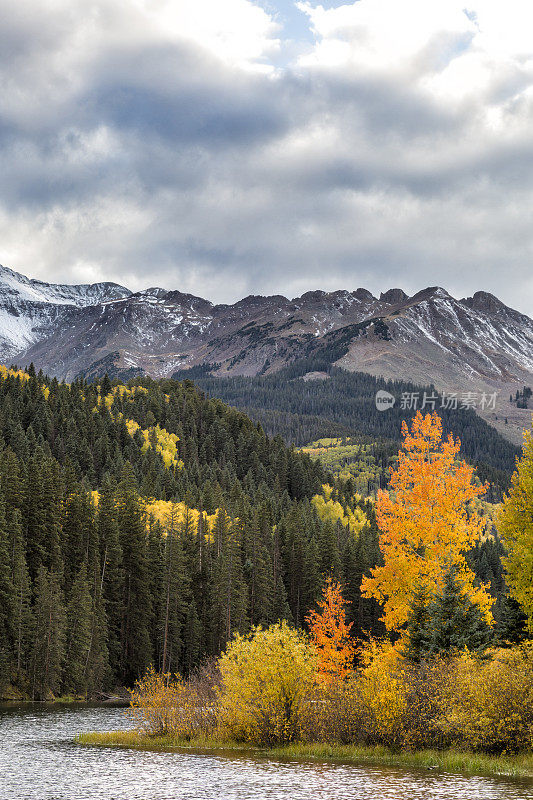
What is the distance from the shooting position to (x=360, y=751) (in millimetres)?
35312

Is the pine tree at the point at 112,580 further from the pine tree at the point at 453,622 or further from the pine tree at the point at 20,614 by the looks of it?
the pine tree at the point at 453,622

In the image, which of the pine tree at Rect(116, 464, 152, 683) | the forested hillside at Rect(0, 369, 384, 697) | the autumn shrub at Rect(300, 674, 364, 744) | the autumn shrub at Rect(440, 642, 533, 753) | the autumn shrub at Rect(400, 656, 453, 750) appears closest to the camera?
the autumn shrub at Rect(440, 642, 533, 753)

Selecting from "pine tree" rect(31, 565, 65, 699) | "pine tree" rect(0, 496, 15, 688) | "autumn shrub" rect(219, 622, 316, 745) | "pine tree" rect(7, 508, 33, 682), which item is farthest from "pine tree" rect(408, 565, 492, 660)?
"pine tree" rect(7, 508, 33, 682)

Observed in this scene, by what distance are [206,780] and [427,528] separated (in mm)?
17563

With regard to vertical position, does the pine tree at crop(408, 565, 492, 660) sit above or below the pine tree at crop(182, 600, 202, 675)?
above

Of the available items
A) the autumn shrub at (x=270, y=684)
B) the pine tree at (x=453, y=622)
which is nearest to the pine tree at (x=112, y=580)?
the autumn shrub at (x=270, y=684)

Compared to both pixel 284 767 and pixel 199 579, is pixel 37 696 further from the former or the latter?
pixel 284 767

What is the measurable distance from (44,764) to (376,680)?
17.5 m

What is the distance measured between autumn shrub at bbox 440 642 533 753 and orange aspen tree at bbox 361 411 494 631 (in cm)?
763

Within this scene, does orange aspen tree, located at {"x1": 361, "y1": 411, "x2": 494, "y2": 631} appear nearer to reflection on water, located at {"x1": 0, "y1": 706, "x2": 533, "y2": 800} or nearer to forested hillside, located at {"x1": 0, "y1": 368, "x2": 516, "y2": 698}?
reflection on water, located at {"x1": 0, "y1": 706, "x2": 533, "y2": 800}

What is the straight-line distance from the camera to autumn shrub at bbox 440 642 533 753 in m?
31.0

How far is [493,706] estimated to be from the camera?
31.1 m

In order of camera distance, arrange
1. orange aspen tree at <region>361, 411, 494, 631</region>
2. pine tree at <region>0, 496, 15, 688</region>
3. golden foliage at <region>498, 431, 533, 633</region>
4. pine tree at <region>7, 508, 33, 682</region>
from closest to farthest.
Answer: golden foliage at <region>498, 431, 533, 633</region> → orange aspen tree at <region>361, 411, 494, 631</region> → pine tree at <region>0, 496, 15, 688</region> → pine tree at <region>7, 508, 33, 682</region>

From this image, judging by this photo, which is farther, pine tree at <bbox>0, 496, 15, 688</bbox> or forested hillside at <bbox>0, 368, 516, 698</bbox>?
forested hillside at <bbox>0, 368, 516, 698</bbox>
